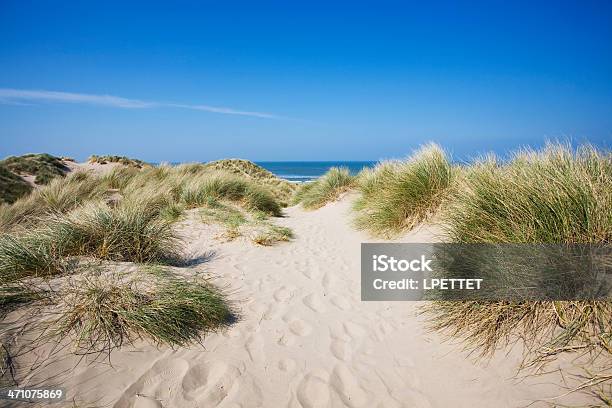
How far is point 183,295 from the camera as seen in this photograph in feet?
8.95

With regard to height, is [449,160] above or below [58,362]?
above

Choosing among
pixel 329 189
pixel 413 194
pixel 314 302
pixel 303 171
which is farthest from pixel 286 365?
pixel 303 171

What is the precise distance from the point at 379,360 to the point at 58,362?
7.53 feet

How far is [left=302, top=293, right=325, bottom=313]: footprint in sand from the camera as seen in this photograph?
3367 mm

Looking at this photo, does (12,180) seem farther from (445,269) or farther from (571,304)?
(571,304)

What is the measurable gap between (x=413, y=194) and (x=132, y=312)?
177 inches

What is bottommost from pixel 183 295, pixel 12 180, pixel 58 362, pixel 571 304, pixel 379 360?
pixel 379 360

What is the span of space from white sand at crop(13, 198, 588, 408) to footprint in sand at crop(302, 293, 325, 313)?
12 mm

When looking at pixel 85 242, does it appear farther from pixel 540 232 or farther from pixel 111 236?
pixel 540 232

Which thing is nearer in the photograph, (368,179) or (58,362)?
(58,362)

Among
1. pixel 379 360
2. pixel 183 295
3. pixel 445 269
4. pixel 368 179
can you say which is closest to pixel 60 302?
pixel 183 295

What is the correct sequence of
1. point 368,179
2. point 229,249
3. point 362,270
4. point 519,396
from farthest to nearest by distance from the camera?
point 368,179 < point 229,249 < point 362,270 < point 519,396

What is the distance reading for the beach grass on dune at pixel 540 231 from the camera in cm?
200

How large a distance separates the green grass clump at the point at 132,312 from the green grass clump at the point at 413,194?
349 centimetres
